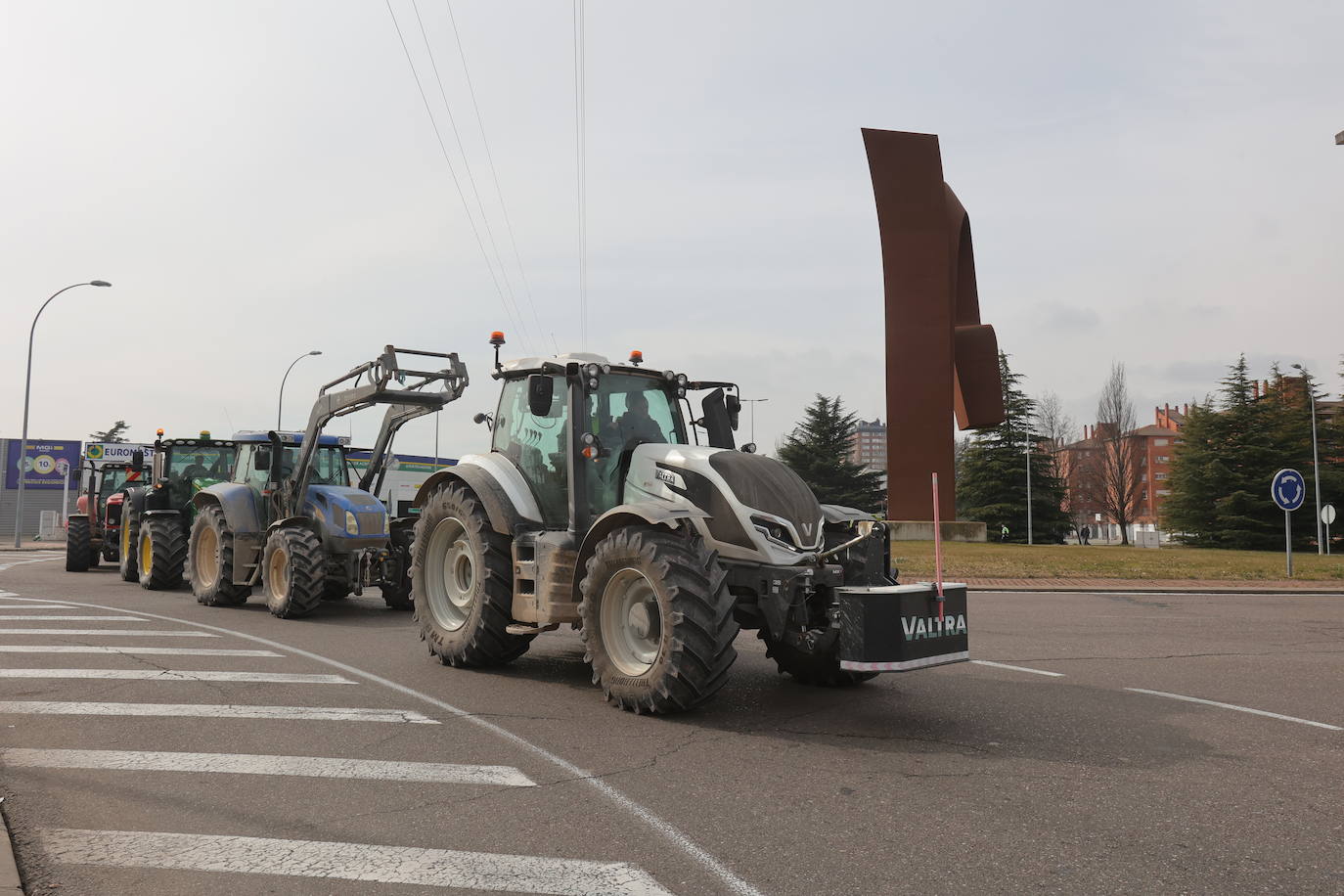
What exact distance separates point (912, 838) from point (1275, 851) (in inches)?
56.9

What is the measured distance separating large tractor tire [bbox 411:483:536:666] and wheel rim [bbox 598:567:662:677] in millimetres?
1421

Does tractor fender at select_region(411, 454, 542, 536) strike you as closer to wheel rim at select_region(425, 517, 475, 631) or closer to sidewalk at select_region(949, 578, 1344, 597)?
wheel rim at select_region(425, 517, 475, 631)

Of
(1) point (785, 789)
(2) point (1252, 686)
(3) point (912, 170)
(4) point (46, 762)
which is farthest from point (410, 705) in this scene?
(3) point (912, 170)

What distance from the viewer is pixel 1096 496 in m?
67.1

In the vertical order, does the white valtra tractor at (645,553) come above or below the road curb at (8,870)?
above

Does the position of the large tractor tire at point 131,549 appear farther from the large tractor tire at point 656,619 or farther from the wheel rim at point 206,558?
the large tractor tire at point 656,619

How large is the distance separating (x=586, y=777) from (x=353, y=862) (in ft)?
4.75

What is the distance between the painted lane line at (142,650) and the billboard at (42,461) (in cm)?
5133

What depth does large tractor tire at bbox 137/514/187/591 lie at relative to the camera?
51.2ft

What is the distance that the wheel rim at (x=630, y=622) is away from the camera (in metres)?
6.57

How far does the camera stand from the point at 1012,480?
59344mm

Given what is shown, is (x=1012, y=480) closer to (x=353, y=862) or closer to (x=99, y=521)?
(x=99, y=521)

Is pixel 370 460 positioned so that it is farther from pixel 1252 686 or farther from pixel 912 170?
pixel 912 170

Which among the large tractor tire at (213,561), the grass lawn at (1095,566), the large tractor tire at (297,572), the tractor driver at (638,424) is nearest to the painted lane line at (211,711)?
the tractor driver at (638,424)
